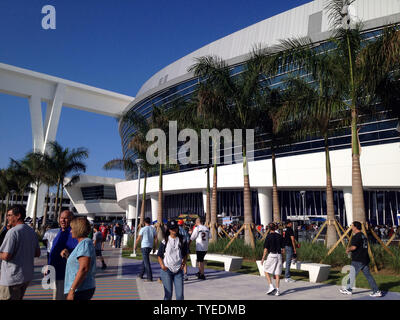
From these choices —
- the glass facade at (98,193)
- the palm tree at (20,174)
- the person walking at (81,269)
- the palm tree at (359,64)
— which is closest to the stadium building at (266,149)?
the palm tree at (359,64)

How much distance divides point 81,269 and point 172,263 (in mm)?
2257

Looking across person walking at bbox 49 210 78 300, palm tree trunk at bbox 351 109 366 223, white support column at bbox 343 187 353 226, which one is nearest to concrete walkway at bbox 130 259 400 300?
person walking at bbox 49 210 78 300

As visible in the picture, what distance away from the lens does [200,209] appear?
4562cm

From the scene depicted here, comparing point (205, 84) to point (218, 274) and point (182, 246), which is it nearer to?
point (218, 274)

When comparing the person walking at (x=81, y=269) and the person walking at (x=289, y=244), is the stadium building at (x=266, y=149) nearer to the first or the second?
the person walking at (x=289, y=244)

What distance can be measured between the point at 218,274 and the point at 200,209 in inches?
1337

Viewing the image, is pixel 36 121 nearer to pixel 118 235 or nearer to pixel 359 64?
pixel 118 235

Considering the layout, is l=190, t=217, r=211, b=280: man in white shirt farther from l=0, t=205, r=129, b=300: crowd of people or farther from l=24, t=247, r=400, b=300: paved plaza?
l=0, t=205, r=129, b=300: crowd of people

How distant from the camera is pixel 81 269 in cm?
387

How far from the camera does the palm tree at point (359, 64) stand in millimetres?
11312

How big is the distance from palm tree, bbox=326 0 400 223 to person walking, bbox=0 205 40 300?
10128 millimetres

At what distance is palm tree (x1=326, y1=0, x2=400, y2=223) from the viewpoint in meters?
11.3

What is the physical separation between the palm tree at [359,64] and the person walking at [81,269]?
32.7ft
